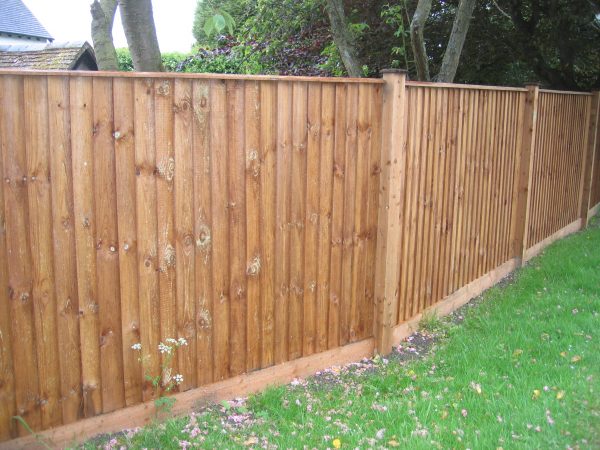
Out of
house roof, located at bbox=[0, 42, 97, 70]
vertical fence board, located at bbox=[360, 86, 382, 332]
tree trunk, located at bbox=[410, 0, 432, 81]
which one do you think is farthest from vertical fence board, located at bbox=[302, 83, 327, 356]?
house roof, located at bbox=[0, 42, 97, 70]

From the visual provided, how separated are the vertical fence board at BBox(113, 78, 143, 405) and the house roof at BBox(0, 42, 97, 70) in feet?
31.5

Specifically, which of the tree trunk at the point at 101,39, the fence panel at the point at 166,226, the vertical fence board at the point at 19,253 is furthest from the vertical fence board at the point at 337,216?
the tree trunk at the point at 101,39

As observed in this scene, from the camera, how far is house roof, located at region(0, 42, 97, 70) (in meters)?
12.4

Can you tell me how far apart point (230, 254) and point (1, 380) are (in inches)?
53.2

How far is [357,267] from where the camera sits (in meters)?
4.67

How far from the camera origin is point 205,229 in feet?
12.1

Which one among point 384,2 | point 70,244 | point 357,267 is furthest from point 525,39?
point 70,244

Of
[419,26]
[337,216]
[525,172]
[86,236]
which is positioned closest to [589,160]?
[525,172]

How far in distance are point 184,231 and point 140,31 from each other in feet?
7.83

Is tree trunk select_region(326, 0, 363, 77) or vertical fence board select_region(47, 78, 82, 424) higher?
tree trunk select_region(326, 0, 363, 77)

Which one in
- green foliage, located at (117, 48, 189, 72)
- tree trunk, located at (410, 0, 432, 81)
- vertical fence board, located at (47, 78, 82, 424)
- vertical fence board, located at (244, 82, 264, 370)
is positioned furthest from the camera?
green foliage, located at (117, 48, 189, 72)

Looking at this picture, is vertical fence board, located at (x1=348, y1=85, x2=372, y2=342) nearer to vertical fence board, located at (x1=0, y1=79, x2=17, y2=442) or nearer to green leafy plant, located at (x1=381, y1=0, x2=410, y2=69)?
vertical fence board, located at (x1=0, y1=79, x2=17, y2=442)

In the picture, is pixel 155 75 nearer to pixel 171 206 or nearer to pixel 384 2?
pixel 171 206

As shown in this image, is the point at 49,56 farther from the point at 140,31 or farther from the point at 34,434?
the point at 34,434
